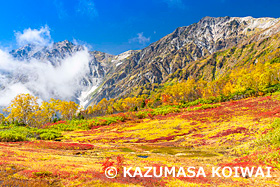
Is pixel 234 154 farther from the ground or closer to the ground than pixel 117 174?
farther from the ground

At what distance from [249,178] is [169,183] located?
9.01 m

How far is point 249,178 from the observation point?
17.3m

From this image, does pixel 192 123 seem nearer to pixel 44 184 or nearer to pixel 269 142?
pixel 269 142

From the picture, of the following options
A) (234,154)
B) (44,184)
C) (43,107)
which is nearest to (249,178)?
(234,154)

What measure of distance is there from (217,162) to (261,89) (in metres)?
98.0

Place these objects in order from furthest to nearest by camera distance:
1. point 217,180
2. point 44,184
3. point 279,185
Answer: point 217,180 → point 279,185 → point 44,184

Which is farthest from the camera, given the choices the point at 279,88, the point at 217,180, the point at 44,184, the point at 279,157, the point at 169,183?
the point at 279,88

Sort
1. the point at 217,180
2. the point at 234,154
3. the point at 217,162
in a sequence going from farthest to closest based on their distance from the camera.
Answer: the point at 234,154, the point at 217,162, the point at 217,180

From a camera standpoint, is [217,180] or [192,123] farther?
[192,123]

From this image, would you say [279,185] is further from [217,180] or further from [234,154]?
[234,154]

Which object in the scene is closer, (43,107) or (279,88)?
(279,88)

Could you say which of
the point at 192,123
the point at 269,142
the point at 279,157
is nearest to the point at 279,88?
the point at 192,123

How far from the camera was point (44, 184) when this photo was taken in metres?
13.0

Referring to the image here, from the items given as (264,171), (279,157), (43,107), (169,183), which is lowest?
(169,183)
